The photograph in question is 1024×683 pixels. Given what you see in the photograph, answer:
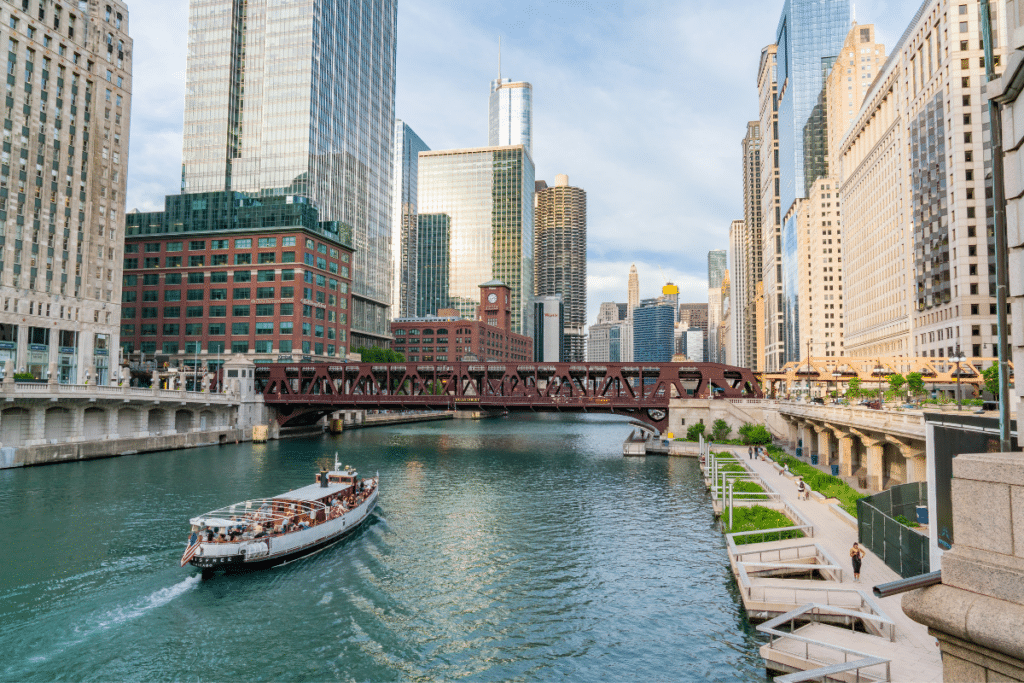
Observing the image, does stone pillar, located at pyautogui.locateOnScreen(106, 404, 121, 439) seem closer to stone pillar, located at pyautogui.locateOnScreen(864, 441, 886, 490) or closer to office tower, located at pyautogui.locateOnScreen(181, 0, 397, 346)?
office tower, located at pyautogui.locateOnScreen(181, 0, 397, 346)

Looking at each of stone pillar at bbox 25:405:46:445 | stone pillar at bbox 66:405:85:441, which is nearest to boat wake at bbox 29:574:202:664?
stone pillar at bbox 25:405:46:445

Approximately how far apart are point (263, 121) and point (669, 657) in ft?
572

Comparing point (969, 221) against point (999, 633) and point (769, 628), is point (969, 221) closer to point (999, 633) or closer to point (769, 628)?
point (769, 628)

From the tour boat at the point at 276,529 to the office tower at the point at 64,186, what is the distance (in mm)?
66975

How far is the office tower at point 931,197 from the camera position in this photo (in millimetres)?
109938

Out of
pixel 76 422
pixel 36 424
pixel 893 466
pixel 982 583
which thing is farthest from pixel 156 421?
pixel 982 583

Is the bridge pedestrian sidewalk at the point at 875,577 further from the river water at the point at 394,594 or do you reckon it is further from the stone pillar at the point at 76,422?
the stone pillar at the point at 76,422

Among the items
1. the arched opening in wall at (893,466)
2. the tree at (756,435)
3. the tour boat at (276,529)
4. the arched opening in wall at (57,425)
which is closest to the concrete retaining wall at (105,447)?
the arched opening in wall at (57,425)

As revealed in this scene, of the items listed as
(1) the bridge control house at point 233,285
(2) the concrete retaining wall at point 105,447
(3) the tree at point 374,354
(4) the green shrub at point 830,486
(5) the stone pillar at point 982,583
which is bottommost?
(2) the concrete retaining wall at point 105,447

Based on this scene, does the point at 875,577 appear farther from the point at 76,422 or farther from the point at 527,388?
the point at 76,422

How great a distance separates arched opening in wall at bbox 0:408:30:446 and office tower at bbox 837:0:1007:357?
12750 cm

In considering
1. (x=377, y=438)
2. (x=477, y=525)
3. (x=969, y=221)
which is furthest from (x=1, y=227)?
(x=969, y=221)

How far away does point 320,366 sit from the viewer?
120m

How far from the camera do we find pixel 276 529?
39.8 metres
